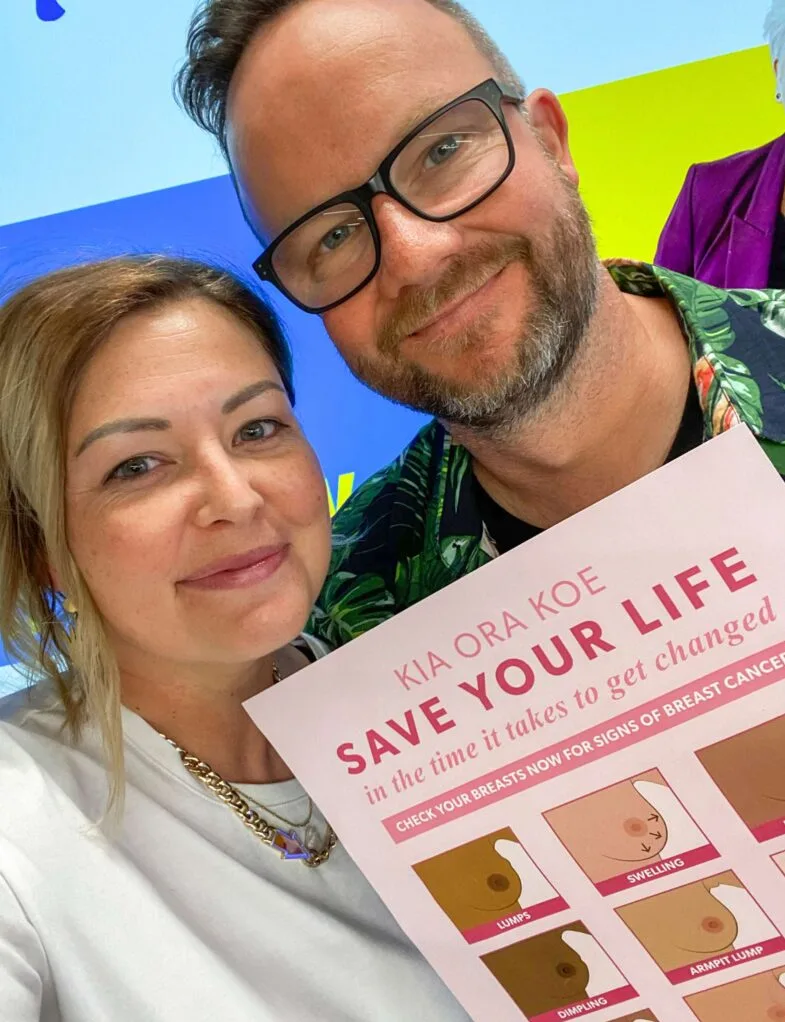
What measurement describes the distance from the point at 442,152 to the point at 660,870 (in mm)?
833

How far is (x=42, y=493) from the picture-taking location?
1000 millimetres

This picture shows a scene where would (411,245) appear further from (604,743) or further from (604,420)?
(604,743)

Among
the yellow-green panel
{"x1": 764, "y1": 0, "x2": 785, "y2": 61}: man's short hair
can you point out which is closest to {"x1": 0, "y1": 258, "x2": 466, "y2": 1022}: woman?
the yellow-green panel

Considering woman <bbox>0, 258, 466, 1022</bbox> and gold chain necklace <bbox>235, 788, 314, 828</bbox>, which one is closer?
woman <bbox>0, 258, 466, 1022</bbox>

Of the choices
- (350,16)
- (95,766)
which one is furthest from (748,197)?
(95,766)

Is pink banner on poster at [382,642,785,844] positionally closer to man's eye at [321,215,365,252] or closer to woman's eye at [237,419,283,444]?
woman's eye at [237,419,283,444]

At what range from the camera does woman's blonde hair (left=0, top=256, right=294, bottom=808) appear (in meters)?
1.00

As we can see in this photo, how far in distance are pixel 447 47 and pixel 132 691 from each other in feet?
3.05

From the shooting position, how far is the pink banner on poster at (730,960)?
0.81m

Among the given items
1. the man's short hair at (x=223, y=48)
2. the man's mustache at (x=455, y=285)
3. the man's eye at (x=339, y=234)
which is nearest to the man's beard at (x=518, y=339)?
the man's mustache at (x=455, y=285)

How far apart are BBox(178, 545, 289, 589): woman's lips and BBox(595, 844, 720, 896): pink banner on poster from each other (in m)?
0.49

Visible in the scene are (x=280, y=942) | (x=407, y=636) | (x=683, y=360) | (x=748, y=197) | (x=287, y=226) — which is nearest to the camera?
(x=407, y=636)

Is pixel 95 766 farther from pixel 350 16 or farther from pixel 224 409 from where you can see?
pixel 350 16

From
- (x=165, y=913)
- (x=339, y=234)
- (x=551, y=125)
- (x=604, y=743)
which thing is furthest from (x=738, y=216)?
(x=165, y=913)
